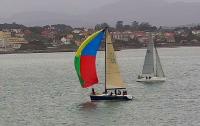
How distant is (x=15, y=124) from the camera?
34.4 meters

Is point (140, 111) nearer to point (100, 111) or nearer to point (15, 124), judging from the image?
point (100, 111)

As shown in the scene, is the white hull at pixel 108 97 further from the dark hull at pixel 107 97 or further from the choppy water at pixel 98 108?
the choppy water at pixel 98 108

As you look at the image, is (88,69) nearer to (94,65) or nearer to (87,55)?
(94,65)

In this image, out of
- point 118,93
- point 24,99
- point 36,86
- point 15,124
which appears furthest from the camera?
point 36,86

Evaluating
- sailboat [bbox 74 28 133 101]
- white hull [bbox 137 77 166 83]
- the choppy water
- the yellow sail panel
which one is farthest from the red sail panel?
white hull [bbox 137 77 166 83]

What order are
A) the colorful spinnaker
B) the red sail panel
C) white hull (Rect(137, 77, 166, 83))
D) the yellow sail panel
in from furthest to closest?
white hull (Rect(137, 77, 166, 83)) → the yellow sail panel → the red sail panel → the colorful spinnaker

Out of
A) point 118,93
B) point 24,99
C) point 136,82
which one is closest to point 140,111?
point 118,93

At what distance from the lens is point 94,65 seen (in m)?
42.0

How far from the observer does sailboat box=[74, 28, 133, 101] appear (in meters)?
41.2

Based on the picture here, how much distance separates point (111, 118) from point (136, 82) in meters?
25.1

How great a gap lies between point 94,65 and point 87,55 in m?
0.99

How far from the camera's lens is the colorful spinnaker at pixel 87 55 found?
41.2 metres

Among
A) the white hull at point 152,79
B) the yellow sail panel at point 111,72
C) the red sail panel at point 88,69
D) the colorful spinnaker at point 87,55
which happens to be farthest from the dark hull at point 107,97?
the white hull at point 152,79

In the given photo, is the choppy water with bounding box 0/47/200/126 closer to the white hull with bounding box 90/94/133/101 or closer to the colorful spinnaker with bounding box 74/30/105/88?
the white hull with bounding box 90/94/133/101
